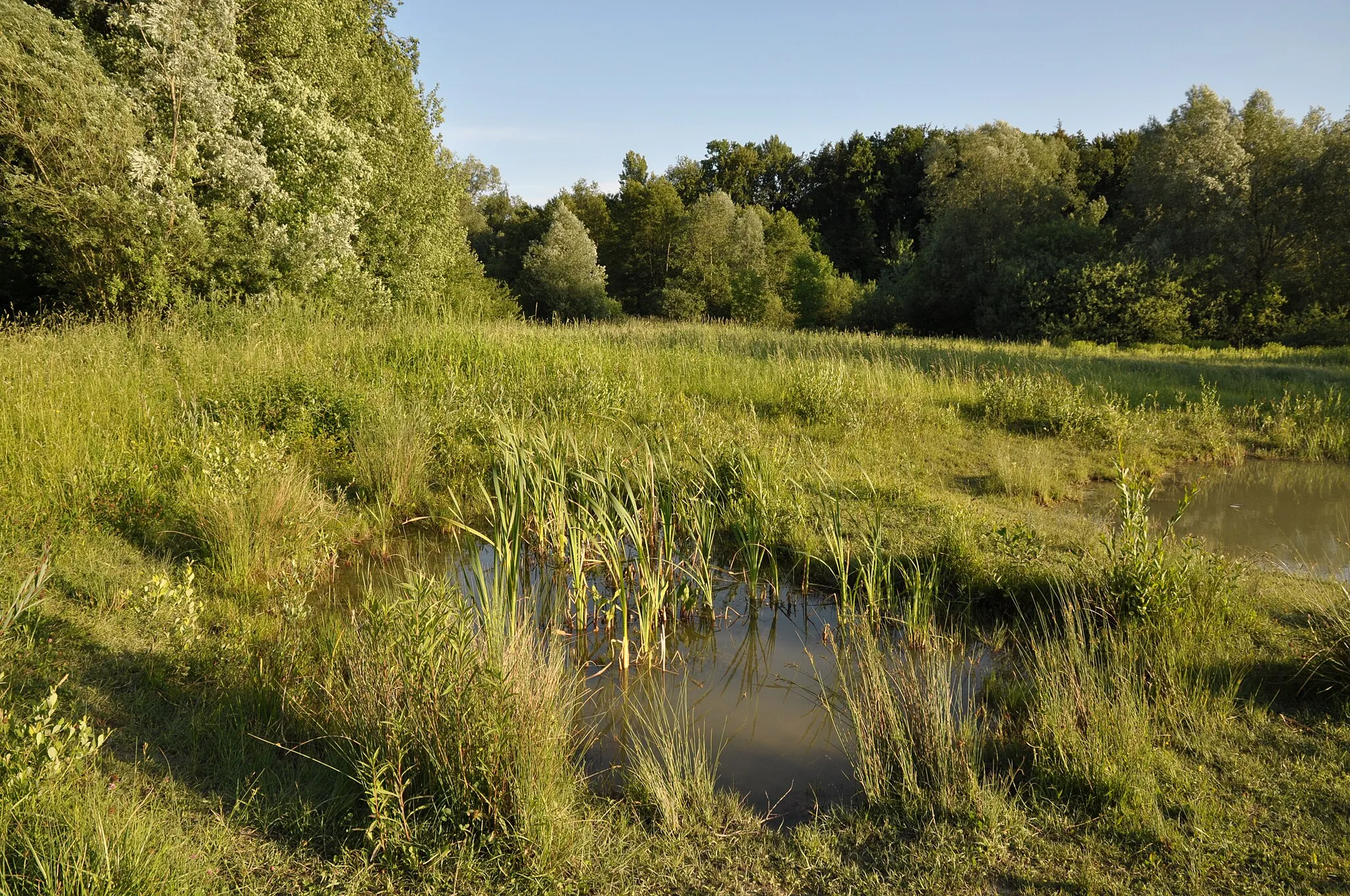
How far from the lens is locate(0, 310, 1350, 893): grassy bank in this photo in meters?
2.92

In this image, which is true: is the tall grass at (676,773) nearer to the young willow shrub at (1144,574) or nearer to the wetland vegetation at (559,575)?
the wetland vegetation at (559,575)

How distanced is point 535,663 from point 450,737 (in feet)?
2.26

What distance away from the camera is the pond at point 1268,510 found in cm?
654

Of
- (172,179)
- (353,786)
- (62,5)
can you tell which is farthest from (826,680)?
(62,5)

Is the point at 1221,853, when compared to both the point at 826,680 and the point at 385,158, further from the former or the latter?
the point at 385,158

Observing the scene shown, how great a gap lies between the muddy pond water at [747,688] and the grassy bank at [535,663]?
18 cm

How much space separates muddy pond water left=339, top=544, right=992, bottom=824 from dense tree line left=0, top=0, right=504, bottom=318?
914 cm

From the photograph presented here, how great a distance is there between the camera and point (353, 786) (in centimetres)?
325

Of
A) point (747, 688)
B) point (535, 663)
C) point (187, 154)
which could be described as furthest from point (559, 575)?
point (187, 154)

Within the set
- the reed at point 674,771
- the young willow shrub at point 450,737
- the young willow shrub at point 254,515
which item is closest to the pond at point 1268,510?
the reed at point 674,771

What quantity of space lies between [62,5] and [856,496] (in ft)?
54.8

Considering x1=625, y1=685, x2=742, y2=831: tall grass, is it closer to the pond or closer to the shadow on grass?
the shadow on grass

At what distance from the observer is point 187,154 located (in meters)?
12.7

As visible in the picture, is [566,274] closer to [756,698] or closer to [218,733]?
[756,698]
